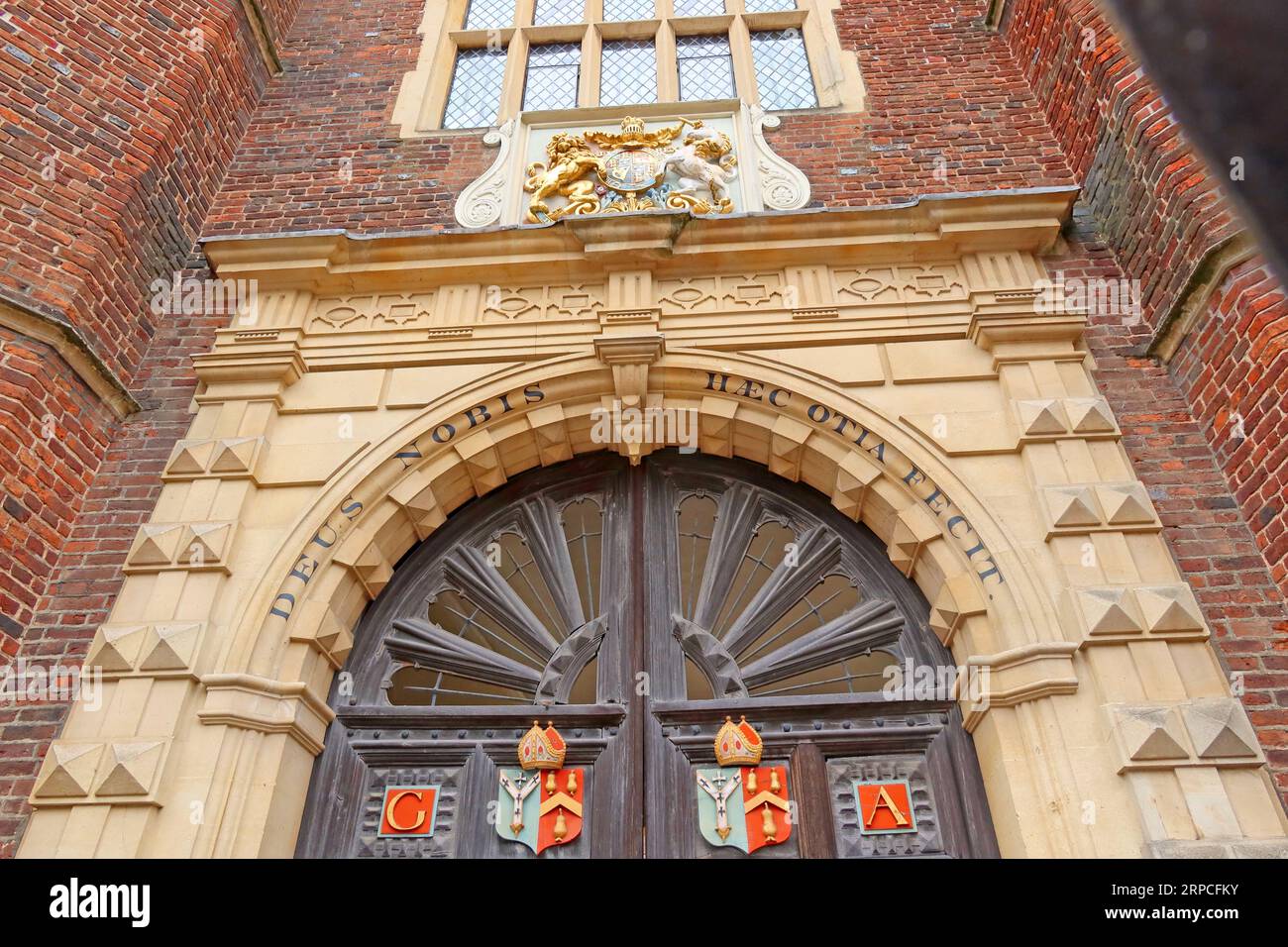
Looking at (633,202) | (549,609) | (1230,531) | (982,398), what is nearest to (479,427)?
(549,609)

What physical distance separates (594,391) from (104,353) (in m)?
3.08

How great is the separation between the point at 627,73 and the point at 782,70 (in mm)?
1396

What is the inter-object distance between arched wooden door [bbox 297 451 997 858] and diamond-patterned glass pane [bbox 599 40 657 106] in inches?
148

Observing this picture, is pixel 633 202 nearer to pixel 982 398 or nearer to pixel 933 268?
pixel 933 268

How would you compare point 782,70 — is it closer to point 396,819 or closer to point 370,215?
point 370,215

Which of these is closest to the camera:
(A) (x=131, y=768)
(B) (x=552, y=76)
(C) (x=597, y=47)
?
(A) (x=131, y=768)

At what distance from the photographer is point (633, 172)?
21.4 feet

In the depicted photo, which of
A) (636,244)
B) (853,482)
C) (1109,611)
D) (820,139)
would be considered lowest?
(1109,611)

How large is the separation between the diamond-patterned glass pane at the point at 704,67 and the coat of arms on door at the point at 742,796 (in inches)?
211

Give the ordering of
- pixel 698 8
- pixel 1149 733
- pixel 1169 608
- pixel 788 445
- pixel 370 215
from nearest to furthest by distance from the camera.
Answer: pixel 1149 733
pixel 1169 608
pixel 788 445
pixel 370 215
pixel 698 8

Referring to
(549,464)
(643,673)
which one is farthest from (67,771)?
(549,464)

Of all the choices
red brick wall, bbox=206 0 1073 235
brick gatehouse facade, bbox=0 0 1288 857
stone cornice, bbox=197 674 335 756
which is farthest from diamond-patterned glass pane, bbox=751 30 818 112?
stone cornice, bbox=197 674 335 756

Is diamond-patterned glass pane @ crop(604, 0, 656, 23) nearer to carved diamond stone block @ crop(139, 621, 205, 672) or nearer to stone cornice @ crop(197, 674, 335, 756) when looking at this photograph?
carved diamond stone block @ crop(139, 621, 205, 672)

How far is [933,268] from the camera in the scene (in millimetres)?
5855
